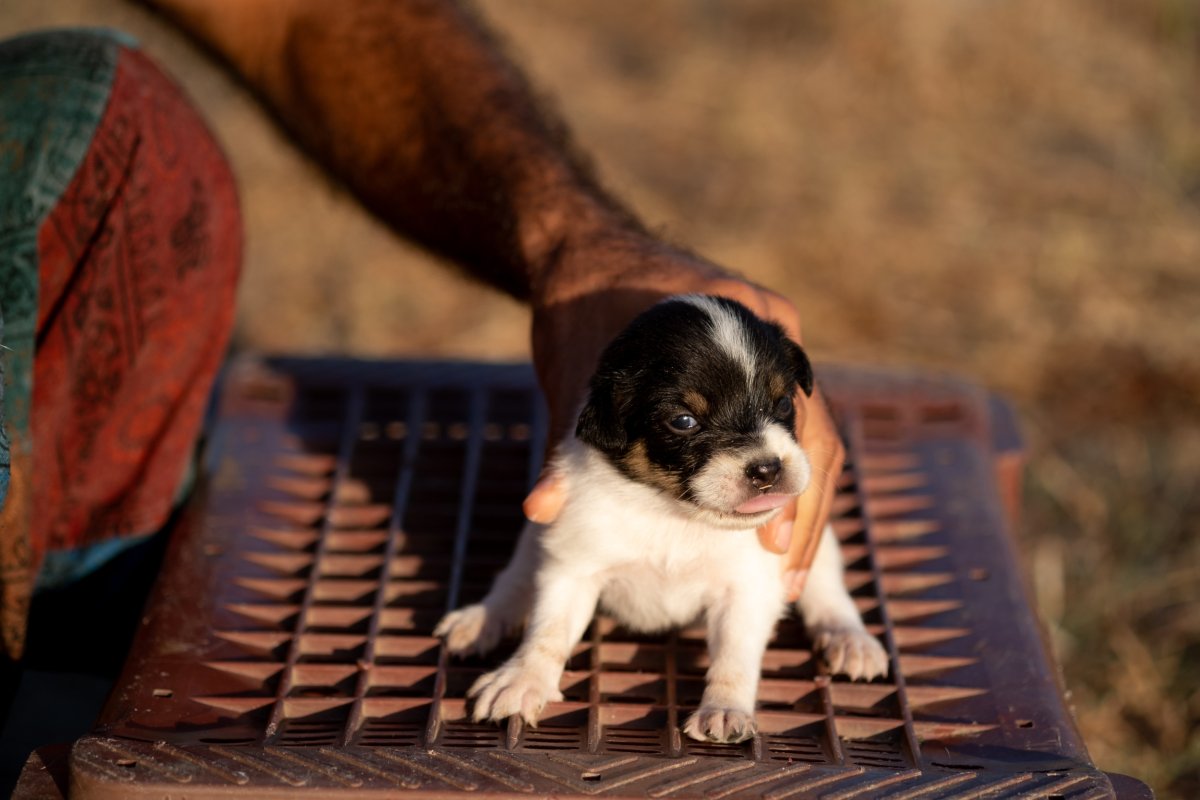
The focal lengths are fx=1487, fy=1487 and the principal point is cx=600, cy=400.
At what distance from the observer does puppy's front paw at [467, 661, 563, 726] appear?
2.35 metres

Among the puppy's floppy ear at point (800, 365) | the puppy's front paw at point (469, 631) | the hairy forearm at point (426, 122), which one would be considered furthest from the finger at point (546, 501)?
the hairy forearm at point (426, 122)

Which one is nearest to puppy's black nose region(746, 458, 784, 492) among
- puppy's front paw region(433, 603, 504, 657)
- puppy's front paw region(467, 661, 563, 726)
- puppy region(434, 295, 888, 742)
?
puppy region(434, 295, 888, 742)

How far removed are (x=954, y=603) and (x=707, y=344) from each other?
2.54 ft

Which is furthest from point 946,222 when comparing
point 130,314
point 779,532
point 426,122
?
point 130,314

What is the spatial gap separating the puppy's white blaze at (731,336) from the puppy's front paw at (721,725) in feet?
1.74

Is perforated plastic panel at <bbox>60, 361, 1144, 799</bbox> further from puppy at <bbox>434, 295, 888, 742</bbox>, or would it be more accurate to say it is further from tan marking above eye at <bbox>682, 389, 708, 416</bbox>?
tan marking above eye at <bbox>682, 389, 708, 416</bbox>

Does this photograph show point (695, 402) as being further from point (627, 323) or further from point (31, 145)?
point (31, 145)

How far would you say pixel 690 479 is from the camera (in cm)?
242

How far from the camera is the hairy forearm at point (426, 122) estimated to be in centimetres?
318

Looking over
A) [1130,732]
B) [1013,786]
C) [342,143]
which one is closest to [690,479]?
[1013,786]

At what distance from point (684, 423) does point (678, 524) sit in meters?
0.22

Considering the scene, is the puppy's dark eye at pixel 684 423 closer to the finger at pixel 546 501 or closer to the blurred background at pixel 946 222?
the finger at pixel 546 501

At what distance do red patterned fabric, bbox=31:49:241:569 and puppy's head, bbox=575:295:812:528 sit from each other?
1.03 meters

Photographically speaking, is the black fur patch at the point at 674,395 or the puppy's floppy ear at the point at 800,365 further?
the puppy's floppy ear at the point at 800,365
